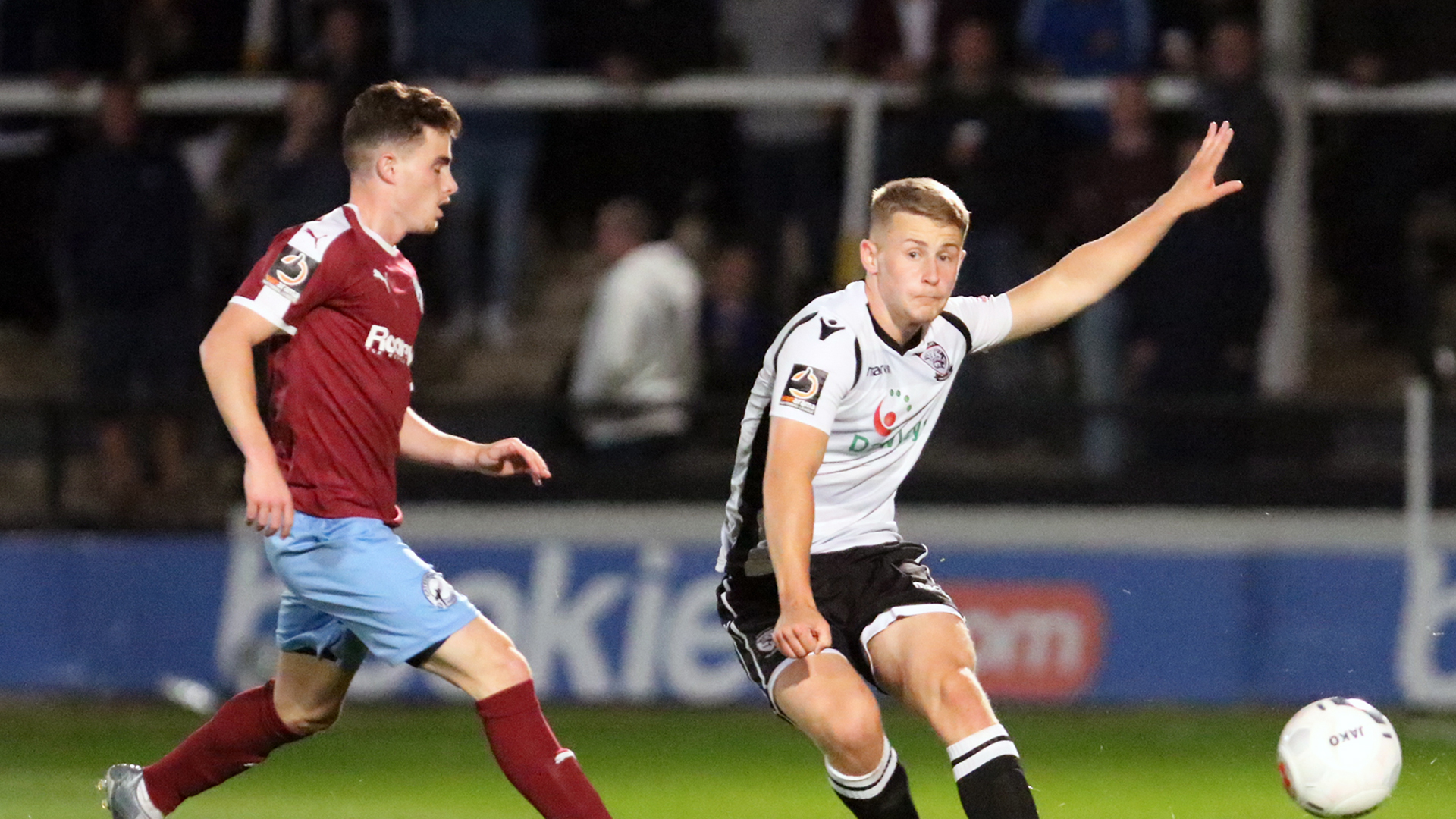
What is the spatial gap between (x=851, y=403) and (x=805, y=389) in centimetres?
19

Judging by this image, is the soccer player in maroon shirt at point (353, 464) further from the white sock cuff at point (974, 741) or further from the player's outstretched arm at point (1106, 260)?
the player's outstretched arm at point (1106, 260)

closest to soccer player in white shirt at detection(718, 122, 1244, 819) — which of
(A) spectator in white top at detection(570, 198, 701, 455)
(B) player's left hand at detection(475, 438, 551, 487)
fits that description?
(B) player's left hand at detection(475, 438, 551, 487)

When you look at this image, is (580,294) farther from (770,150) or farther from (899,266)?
(899,266)

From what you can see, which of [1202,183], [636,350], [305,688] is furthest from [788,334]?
[636,350]

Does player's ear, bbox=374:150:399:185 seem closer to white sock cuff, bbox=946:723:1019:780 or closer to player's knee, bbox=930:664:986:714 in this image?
player's knee, bbox=930:664:986:714

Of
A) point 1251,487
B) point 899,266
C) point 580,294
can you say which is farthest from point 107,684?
point 899,266

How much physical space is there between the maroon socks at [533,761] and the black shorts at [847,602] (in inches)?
20.7

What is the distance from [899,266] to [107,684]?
6617 mm

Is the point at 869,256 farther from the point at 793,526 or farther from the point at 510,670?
the point at 510,670

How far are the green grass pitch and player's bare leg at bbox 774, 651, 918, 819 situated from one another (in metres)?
1.72

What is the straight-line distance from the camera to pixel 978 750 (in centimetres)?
521

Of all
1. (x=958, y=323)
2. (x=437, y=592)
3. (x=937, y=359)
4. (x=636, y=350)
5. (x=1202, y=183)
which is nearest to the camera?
(x=437, y=592)

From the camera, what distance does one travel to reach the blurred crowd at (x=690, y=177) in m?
11.1

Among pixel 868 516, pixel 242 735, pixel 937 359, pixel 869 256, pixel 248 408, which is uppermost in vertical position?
pixel 869 256
